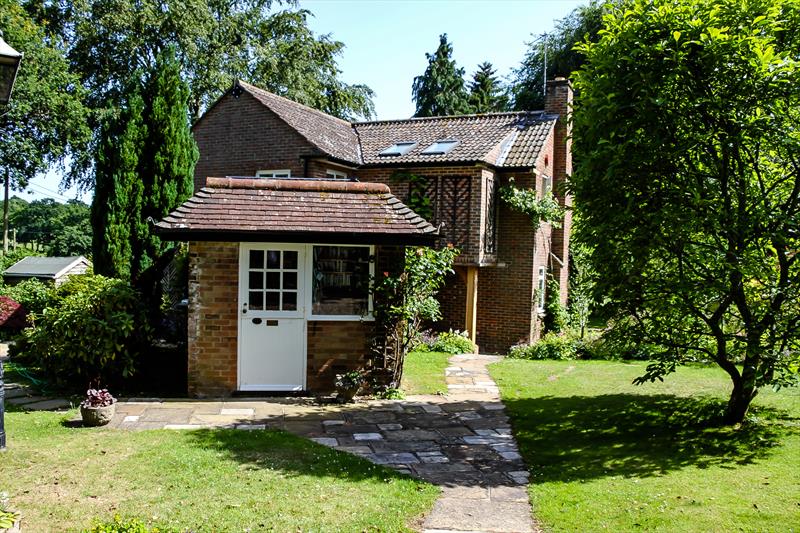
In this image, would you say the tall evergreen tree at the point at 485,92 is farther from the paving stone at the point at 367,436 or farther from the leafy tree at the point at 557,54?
the paving stone at the point at 367,436

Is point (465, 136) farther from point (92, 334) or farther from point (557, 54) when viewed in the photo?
point (557, 54)

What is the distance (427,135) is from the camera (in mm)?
20812

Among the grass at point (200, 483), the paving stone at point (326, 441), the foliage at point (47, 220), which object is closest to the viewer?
the grass at point (200, 483)

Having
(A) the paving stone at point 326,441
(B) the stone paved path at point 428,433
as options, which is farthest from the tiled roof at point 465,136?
(A) the paving stone at point 326,441

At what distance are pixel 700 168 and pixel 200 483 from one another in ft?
23.6

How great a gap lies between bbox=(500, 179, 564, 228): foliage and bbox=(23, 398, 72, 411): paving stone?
1320 centimetres

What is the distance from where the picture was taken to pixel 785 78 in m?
7.03

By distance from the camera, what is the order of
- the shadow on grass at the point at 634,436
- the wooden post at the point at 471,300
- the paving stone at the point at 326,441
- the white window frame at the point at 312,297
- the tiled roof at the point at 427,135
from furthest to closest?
the tiled roof at the point at 427,135 → the wooden post at the point at 471,300 → the white window frame at the point at 312,297 → the paving stone at the point at 326,441 → the shadow on grass at the point at 634,436

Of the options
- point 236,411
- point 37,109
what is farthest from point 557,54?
point 236,411

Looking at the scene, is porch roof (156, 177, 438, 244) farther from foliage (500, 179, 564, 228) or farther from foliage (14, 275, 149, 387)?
foliage (500, 179, 564, 228)

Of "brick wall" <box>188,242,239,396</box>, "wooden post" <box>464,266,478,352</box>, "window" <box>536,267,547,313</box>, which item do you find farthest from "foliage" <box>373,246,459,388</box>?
"window" <box>536,267,547,313</box>

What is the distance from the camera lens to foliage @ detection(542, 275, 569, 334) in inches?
802

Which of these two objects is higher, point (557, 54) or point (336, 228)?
point (557, 54)

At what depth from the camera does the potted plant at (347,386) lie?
9906 millimetres
